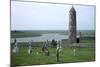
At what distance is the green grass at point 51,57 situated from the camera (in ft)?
9.31

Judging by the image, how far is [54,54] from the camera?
9.84 feet

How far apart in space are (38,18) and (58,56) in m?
0.63

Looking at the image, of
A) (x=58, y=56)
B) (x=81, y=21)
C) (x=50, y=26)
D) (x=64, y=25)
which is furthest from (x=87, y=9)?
(x=58, y=56)

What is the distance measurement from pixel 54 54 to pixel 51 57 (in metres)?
0.06

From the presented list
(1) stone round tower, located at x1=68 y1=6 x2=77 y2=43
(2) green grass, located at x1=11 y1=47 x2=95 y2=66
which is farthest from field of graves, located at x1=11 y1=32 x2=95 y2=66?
(1) stone round tower, located at x1=68 y1=6 x2=77 y2=43

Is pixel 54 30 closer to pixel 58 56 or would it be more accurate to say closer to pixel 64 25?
pixel 64 25

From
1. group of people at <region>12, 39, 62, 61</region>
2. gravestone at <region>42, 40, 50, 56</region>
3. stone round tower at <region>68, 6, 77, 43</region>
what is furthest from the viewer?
stone round tower at <region>68, 6, 77, 43</region>

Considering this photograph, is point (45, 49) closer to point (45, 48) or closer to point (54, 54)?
point (45, 48)

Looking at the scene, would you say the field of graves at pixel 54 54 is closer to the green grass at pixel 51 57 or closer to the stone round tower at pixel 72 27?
the green grass at pixel 51 57

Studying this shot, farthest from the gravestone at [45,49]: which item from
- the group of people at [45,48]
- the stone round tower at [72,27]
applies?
the stone round tower at [72,27]

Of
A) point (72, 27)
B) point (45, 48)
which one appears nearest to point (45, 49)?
point (45, 48)

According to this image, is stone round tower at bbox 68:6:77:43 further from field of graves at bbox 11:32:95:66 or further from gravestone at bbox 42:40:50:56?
gravestone at bbox 42:40:50:56

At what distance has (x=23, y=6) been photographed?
2.85 meters

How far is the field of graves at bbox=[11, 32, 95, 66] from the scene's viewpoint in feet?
9.32
